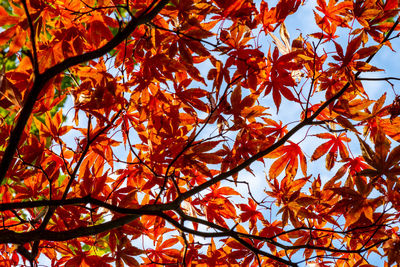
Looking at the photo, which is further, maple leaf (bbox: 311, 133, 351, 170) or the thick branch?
maple leaf (bbox: 311, 133, 351, 170)

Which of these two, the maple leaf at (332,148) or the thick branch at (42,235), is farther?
the maple leaf at (332,148)

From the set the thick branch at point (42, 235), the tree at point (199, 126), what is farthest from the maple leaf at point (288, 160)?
the thick branch at point (42, 235)

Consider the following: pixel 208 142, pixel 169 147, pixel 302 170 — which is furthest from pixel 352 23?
pixel 169 147

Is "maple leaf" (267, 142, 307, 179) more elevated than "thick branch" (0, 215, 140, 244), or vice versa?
"maple leaf" (267, 142, 307, 179)

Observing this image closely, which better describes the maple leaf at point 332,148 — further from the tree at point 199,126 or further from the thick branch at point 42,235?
the thick branch at point 42,235

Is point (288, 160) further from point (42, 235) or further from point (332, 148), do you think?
point (42, 235)

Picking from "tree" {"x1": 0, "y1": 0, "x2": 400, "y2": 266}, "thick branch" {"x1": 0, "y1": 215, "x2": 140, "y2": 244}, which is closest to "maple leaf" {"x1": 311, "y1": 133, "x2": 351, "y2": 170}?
"tree" {"x1": 0, "y1": 0, "x2": 400, "y2": 266}

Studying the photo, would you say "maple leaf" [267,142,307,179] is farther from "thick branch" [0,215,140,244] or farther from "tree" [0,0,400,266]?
"thick branch" [0,215,140,244]

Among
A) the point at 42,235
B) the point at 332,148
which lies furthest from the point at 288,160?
the point at 42,235

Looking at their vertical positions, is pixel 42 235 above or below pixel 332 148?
below

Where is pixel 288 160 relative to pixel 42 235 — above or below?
above

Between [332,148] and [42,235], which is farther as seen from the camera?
[332,148]

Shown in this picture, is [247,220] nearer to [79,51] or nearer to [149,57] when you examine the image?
[149,57]

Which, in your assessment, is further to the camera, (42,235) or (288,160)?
(288,160)
